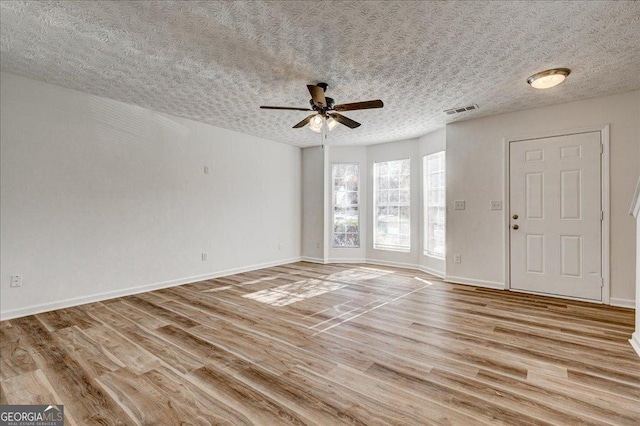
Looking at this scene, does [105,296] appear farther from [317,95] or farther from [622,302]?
[622,302]

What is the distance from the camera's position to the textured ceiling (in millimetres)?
2170

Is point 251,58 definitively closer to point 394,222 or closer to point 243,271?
point 243,271

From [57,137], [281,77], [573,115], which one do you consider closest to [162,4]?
[281,77]

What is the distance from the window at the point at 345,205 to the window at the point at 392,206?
0.44m

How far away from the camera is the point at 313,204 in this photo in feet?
22.2

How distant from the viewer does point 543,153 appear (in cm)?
412

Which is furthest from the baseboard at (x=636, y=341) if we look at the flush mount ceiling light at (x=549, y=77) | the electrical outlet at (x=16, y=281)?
the electrical outlet at (x=16, y=281)

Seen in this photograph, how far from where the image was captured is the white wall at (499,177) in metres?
3.60

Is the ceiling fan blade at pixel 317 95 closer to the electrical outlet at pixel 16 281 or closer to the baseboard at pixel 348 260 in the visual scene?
the electrical outlet at pixel 16 281

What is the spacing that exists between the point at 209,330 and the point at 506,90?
4.17 meters

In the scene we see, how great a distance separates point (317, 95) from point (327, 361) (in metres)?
2.38

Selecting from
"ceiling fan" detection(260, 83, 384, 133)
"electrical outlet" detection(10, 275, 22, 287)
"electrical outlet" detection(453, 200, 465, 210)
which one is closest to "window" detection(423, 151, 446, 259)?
"electrical outlet" detection(453, 200, 465, 210)

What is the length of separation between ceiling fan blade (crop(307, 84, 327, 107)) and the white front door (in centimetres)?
295

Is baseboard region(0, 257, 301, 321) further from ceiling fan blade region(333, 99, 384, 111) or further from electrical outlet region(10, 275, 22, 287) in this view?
ceiling fan blade region(333, 99, 384, 111)
